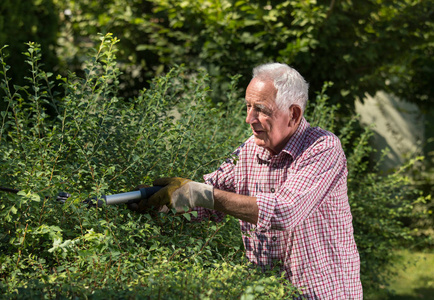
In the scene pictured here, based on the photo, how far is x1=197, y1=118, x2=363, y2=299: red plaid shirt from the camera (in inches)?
101

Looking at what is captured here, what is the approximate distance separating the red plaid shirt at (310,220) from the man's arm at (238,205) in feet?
0.18

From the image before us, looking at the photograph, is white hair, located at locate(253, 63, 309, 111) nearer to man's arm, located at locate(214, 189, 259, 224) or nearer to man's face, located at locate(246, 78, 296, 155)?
man's face, located at locate(246, 78, 296, 155)

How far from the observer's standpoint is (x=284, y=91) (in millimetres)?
2703

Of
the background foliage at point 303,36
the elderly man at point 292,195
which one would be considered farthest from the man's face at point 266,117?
the background foliage at point 303,36

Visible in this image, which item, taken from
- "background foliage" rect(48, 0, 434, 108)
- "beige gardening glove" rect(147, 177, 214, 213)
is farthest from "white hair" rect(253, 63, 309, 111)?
"background foliage" rect(48, 0, 434, 108)

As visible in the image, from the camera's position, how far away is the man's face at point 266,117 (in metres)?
2.69

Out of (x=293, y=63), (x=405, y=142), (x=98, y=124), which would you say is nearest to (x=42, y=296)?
(x=98, y=124)

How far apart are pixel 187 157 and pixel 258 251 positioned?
0.64m

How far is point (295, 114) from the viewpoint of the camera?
9.14 ft

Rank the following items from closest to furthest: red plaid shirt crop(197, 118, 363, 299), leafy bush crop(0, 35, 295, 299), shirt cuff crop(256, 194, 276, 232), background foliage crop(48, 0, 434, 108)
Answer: leafy bush crop(0, 35, 295, 299) < shirt cuff crop(256, 194, 276, 232) < red plaid shirt crop(197, 118, 363, 299) < background foliage crop(48, 0, 434, 108)

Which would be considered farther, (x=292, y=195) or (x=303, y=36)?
(x=303, y=36)

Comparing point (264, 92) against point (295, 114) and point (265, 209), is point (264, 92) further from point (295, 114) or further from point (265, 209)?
point (265, 209)

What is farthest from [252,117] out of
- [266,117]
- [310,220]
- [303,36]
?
[303,36]

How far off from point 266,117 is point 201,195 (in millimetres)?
474
